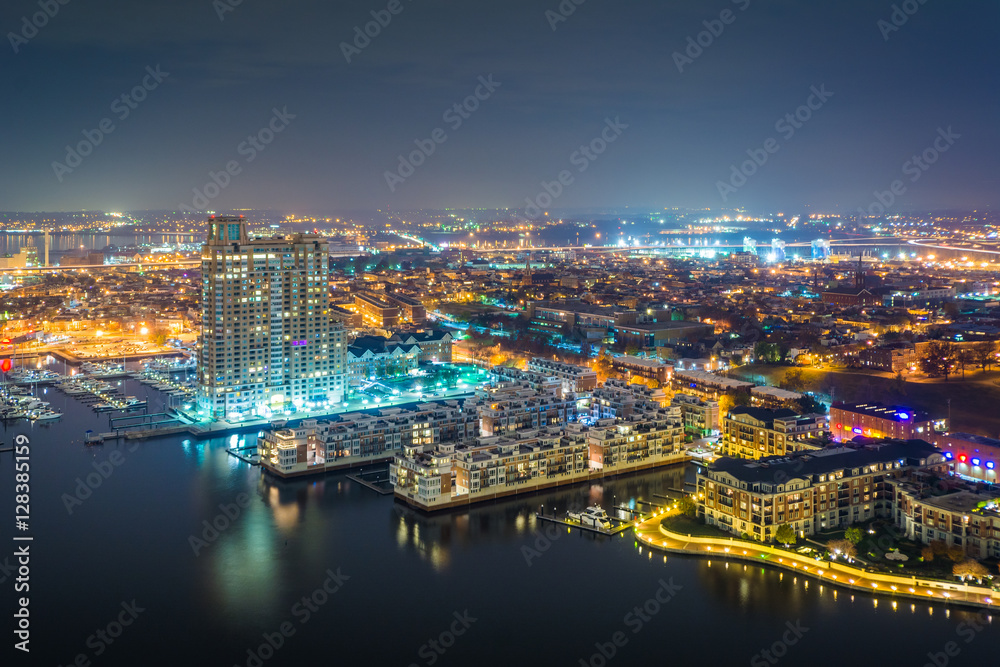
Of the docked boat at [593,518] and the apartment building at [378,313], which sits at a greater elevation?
the apartment building at [378,313]

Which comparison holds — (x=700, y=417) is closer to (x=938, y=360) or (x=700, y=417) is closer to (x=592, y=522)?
(x=592, y=522)

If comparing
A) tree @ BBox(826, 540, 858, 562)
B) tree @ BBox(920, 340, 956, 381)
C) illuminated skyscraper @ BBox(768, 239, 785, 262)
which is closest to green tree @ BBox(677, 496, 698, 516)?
tree @ BBox(826, 540, 858, 562)

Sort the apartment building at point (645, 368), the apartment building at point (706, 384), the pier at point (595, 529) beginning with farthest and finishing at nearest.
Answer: the apartment building at point (645, 368)
the apartment building at point (706, 384)
the pier at point (595, 529)

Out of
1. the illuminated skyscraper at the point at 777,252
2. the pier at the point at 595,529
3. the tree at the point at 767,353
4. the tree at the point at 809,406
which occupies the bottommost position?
the pier at the point at 595,529

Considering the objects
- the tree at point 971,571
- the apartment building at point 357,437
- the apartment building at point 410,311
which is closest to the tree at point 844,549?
the tree at point 971,571

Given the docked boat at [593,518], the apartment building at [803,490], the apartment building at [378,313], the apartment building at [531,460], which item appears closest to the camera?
the apartment building at [803,490]

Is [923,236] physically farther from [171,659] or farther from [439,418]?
[171,659]

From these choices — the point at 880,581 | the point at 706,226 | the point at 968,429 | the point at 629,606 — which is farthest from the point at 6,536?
the point at 706,226

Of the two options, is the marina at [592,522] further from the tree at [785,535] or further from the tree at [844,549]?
the tree at [844,549]
